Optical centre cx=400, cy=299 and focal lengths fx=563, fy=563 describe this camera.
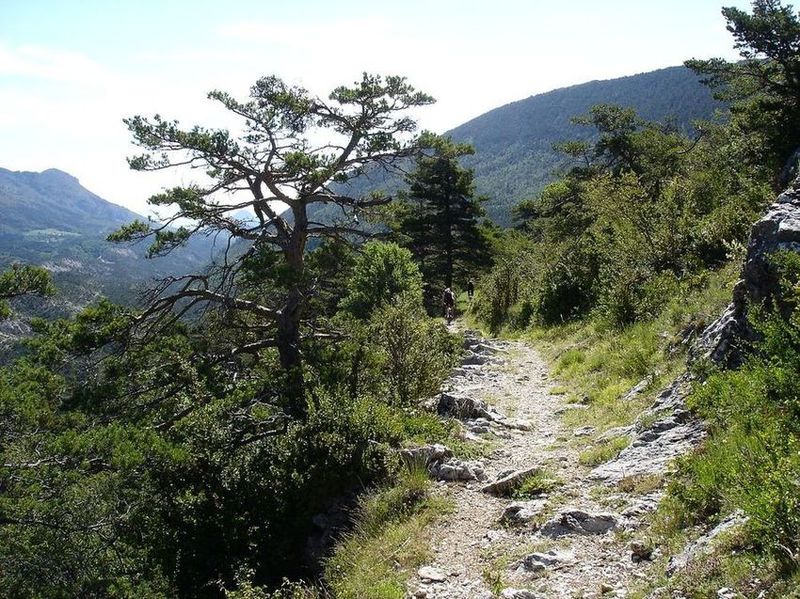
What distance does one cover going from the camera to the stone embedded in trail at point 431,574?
532 centimetres

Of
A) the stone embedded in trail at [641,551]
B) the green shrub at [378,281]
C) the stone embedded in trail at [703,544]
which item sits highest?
the green shrub at [378,281]

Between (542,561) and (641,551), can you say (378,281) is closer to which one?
(542,561)

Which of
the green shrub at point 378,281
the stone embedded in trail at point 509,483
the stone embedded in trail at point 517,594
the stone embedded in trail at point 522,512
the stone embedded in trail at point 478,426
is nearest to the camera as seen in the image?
the stone embedded in trail at point 517,594

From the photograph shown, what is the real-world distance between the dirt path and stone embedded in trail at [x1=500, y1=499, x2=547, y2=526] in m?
0.01

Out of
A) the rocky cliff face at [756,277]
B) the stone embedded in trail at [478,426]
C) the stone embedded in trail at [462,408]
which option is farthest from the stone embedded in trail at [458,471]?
the rocky cliff face at [756,277]

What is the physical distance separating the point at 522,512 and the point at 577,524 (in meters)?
0.77

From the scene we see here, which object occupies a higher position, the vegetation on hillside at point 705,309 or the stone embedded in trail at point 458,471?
the vegetation on hillside at point 705,309

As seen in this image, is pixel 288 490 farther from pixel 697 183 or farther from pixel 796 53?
pixel 796 53

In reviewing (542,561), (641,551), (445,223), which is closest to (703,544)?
(641,551)

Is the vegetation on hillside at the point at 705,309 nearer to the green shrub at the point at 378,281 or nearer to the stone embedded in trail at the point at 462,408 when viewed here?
the stone embedded in trail at the point at 462,408

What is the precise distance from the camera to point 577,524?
5.40 metres

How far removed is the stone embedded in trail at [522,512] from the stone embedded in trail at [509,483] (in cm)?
47

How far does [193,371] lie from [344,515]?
4.47 m

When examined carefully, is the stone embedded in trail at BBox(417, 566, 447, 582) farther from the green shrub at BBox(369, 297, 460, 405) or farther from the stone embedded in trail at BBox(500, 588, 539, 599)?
the green shrub at BBox(369, 297, 460, 405)
